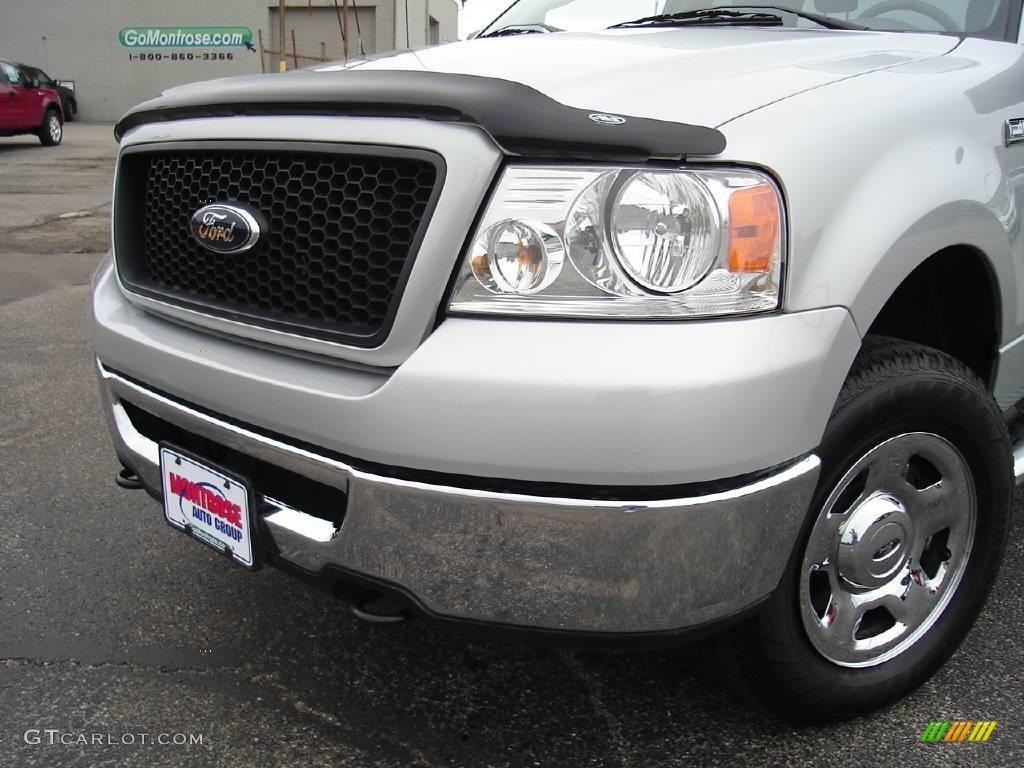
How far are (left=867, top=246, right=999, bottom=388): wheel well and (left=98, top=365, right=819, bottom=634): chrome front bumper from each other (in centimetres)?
71

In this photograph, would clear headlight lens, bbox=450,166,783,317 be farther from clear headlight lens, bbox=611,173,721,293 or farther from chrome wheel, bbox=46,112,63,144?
chrome wheel, bbox=46,112,63,144

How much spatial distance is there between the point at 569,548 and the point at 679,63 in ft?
3.18

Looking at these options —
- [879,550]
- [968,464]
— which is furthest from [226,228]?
[968,464]

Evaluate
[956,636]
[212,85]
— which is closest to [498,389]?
[212,85]

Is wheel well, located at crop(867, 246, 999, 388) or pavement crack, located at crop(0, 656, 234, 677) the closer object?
wheel well, located at crop(867, 246, 999, 388)

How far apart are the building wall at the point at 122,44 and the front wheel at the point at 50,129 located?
1149 centimetres

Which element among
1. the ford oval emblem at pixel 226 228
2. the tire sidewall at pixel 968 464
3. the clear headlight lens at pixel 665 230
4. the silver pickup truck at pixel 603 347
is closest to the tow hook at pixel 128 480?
the silver pickup truck at pixel 603 347

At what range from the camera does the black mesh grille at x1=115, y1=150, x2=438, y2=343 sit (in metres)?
1.53

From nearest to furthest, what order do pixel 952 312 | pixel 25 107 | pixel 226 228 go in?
pixel 226 228 → pixel 952 312 → pixel 25 107

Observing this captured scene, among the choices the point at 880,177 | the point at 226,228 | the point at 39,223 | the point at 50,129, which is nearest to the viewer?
the point at 880,177

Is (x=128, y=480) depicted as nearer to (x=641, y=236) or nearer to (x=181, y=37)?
(x=641, y=236)

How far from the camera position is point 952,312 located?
2.09 m

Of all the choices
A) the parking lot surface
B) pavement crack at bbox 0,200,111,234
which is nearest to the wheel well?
the parking lot surface

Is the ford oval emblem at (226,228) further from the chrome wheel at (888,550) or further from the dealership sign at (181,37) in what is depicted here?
the dealership sign at (181,37)
